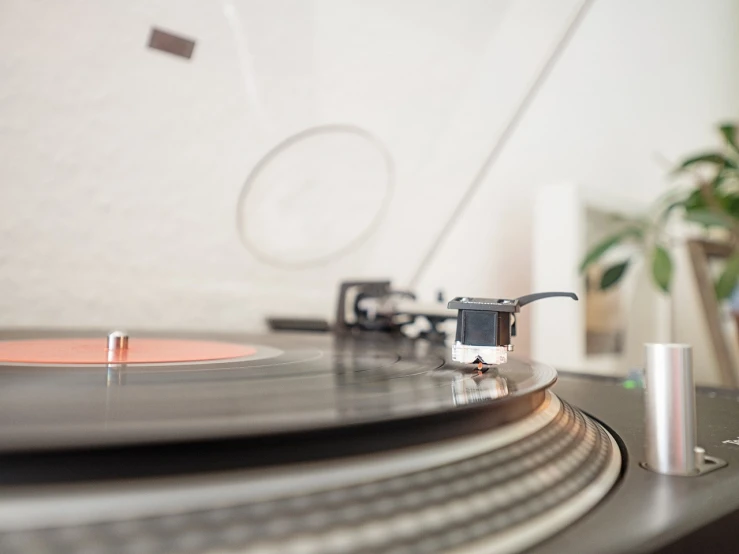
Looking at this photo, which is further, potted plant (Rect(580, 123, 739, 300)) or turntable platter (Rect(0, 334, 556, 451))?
potted plant (Rect(580, 123, 739, 300))

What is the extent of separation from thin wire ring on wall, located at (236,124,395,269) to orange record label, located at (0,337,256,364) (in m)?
0.50

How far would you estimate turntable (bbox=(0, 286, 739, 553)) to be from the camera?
9.0 inches

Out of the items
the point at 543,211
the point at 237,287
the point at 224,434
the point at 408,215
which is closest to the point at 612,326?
the point at 543,211

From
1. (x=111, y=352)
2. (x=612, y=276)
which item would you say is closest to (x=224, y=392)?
(x=111, y=352)

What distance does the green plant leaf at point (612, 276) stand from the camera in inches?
61.6

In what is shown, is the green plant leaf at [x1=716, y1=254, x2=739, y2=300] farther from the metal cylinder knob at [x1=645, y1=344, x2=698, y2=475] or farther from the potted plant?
the metal cylinder knob at [x1=645, y1=344, x2=698, y2=475]

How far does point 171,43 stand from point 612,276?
121cm

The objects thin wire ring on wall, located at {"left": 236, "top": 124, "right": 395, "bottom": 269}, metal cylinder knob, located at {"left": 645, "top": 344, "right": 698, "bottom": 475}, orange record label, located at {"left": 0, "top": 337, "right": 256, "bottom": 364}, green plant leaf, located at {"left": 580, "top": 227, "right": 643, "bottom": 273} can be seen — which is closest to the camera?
metal cylinder knob, located at {"left": 645, "top": 344, "right": 698, "bottom": 475}

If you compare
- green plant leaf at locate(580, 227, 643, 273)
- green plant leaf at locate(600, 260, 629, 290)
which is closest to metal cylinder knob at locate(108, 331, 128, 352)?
green plant leaf at locate(580, 227, 643, 273)

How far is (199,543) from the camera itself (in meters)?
0.23

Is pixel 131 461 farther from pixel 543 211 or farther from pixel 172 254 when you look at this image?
pixel 543 211

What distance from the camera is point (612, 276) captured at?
1.57m

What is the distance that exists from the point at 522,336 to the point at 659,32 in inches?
53.2

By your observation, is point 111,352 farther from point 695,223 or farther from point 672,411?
point 695,223
